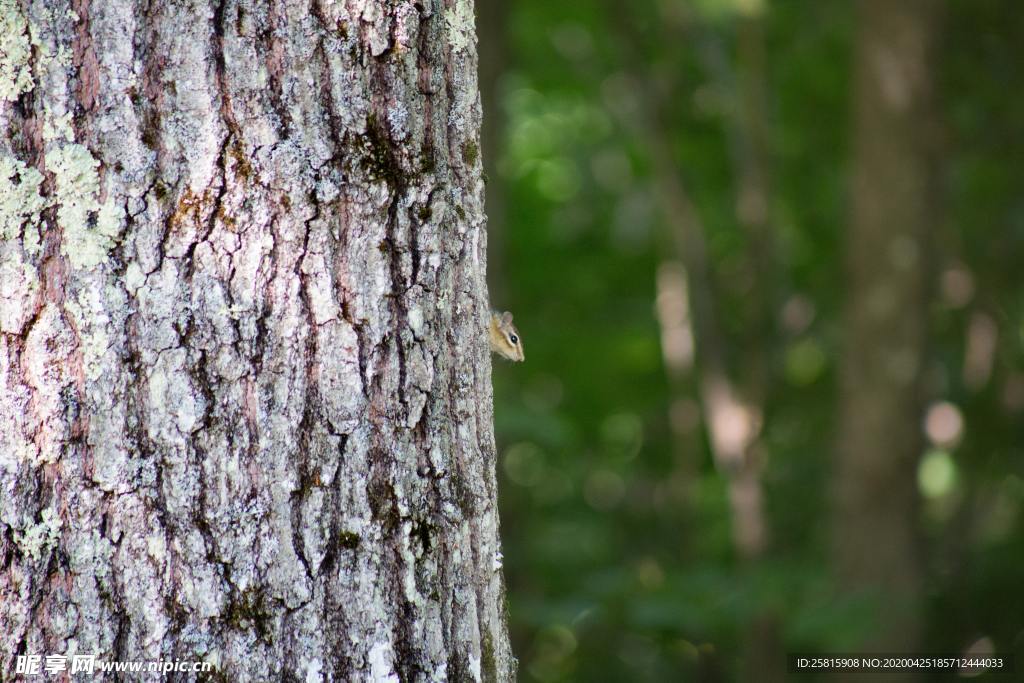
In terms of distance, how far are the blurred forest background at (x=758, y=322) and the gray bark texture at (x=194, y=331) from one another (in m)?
2.90

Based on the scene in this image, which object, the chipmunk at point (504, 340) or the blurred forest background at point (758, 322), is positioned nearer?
the chipmunk at point (504, 340)

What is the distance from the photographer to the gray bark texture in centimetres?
137

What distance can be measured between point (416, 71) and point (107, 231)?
19.4 inches

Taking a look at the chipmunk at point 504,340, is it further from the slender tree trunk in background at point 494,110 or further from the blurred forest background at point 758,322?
the slender tree trunk in background at point 494,110

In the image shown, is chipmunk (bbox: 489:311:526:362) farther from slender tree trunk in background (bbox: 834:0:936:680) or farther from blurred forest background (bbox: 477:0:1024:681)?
slender tree trunk in background (bbox: 834:0:936:680)

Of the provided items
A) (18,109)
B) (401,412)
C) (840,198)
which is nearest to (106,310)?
(18,109)

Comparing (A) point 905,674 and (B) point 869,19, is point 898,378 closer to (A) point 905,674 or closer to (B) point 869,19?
(A) point 905,674

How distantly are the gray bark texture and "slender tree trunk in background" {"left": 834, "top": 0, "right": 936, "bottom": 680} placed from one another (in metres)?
5.18

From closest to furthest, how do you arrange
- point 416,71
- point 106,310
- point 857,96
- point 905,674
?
point 106,310 < point 416,71 < point 905,674 < point 857,96

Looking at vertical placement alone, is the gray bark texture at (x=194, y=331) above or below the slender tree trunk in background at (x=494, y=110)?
below

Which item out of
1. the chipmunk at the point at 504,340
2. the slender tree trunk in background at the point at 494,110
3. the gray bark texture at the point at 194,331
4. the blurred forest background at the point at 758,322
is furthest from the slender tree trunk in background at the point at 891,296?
the gray bark texture at the point at 194,331

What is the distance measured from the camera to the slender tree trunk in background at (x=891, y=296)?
5953 mm

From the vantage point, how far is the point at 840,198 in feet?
28.1

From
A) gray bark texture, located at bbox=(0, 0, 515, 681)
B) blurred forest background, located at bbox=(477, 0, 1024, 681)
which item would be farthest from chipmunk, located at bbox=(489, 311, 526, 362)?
blurred forest background, located at bbox=(477, 0, 1024, 681)
